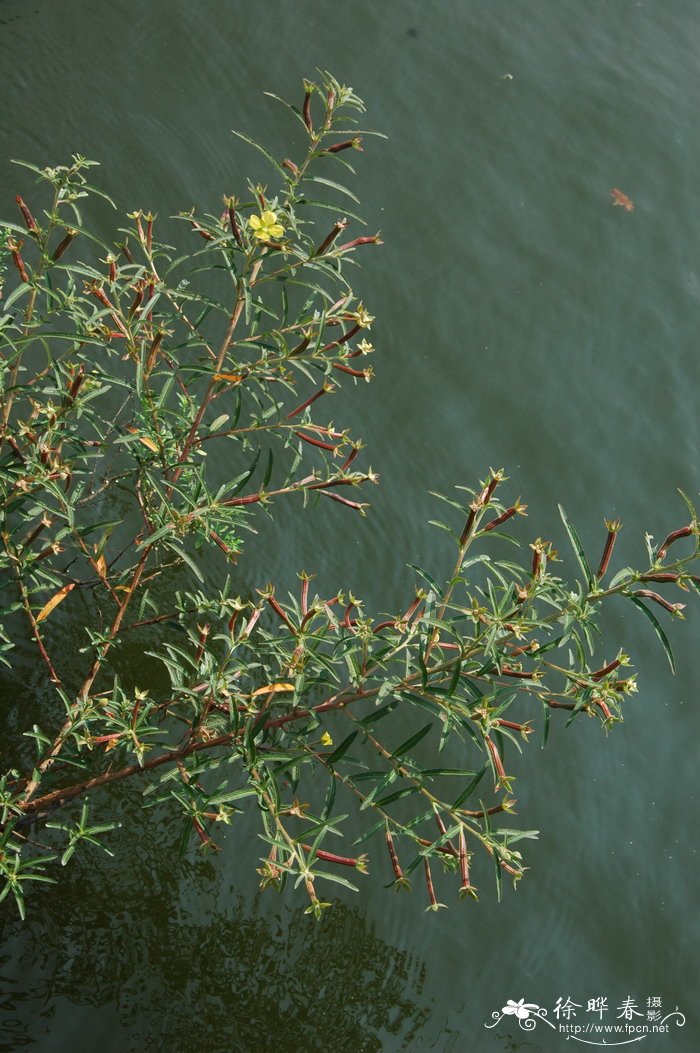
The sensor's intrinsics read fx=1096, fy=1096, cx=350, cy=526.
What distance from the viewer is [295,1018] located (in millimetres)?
2830

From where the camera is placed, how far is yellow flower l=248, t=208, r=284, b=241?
71.7 inches

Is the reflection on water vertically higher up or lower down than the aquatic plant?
lower down

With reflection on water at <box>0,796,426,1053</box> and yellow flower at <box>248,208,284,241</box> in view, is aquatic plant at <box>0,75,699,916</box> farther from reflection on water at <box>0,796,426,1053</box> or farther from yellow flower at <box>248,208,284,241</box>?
reflection on water at <box>0,796,426,1053</box>

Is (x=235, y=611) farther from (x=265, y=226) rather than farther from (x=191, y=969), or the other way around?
(x=191, y=969)

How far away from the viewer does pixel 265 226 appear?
1836 mm

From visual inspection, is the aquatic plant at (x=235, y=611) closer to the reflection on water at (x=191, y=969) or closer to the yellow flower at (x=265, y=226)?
the yellow flower at (x=265, y=226)

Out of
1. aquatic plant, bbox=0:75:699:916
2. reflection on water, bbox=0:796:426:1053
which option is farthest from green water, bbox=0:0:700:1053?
aquatic plant, bbox=0:75:699:916

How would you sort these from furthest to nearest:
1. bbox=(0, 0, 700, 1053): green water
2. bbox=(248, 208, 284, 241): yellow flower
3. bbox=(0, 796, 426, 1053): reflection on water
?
bbox=(0, 0, 700, 1053): green water
bbox=(0, 796, 426, 1053): reflection on water
bbox=(248, 208, 284, 241): yellow flower

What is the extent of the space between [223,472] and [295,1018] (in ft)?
5.13

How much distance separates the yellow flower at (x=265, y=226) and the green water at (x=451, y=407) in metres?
1.57

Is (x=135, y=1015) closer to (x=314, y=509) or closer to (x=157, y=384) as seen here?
(x=314, y=509)

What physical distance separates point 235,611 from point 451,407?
2.12 meters

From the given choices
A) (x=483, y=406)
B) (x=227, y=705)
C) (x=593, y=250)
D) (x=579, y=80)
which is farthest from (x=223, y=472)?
(x=579, y=80)

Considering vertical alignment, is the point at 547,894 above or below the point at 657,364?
below
